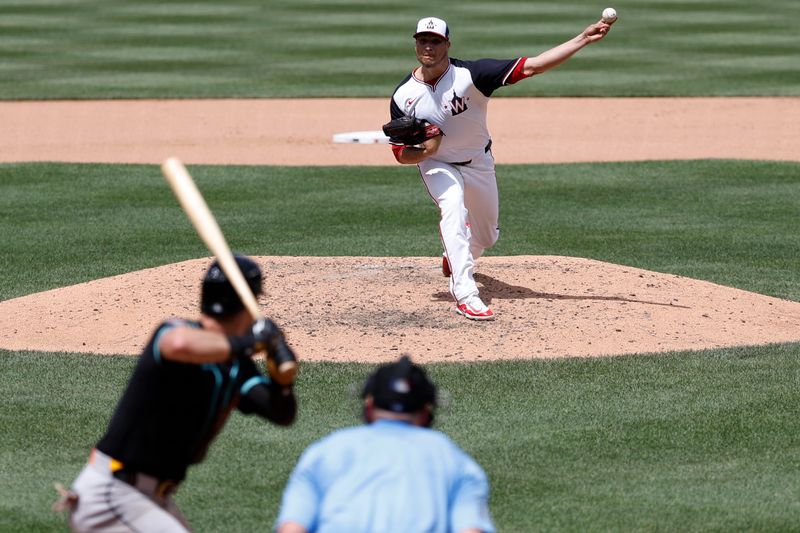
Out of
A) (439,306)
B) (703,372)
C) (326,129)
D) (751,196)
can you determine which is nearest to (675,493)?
(703,372)

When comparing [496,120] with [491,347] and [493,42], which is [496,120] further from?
[491,347]

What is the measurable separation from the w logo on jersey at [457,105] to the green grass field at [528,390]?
2.17 metres

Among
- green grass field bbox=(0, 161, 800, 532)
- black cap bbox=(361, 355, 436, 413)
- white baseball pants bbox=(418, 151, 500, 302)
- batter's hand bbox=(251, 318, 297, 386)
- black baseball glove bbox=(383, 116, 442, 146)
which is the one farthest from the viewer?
white baseball pants bbox=(418, 151, 500, 302)

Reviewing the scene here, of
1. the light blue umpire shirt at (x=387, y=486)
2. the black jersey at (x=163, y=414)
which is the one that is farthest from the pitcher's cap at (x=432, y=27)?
the light blue umpire shirt at (x=387, y=486)

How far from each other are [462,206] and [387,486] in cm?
653

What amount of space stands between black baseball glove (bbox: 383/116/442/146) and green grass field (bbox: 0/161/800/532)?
1857 millimetres

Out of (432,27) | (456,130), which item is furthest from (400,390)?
(456,130)

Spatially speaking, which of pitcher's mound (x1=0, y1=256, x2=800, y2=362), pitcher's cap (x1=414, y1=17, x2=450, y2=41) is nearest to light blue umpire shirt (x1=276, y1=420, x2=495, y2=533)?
pitcher's mound (x1=0, y1=256, x2=800, y2=362)

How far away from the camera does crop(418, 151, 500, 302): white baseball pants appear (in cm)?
1029

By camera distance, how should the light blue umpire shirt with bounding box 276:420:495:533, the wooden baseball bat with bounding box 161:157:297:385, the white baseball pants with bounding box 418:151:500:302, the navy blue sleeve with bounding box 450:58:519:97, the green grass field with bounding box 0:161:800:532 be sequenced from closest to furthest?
the light blue umpire shirt with bounding box 276:420:495:533 → the wooden baseball bat with bounding box 161:157:297:385 → the green grass field with bounding box 0:161:800:532 → the navy blue sleeve with bounding box 450:58:519:97 → the white baseball pants with bounding box 418:151:500:302

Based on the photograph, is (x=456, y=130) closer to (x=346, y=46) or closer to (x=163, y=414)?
(x=163, y=414)

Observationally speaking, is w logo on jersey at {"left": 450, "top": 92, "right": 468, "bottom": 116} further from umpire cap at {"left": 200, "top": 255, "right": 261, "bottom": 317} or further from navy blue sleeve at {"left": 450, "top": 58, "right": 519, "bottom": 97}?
umpire cap at {"left": 200, "top": 255, "right": 261, "bottom": 317}

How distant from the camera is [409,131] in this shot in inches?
Answer: 397

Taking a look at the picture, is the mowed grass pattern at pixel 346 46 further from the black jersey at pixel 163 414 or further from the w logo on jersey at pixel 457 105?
the black jersey at pixel 163 414
